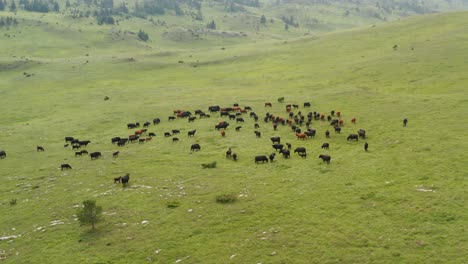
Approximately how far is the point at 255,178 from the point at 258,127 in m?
16.6

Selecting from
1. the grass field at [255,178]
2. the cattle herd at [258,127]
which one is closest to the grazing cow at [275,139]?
the cattle herd at [258,127]

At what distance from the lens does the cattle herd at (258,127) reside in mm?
36188

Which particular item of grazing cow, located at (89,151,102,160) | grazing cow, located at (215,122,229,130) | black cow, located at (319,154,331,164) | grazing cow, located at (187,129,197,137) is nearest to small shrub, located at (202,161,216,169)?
black cow, located at (319,154,331,164)

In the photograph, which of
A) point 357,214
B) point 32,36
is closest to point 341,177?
point 357,214

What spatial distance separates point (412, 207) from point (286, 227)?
6.97 metres

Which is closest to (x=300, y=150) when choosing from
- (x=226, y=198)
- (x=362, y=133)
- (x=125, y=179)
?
(x=362, y=133)

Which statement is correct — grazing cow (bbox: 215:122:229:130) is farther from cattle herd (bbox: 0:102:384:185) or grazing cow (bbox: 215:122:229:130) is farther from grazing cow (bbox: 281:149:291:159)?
grazing cow (bbox: 281:149:291:159)

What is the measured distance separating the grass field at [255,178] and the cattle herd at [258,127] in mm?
698

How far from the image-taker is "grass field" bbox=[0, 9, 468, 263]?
70.1 ft

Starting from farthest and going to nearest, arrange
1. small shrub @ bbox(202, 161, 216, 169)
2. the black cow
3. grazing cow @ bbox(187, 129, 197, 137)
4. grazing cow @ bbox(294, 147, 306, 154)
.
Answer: grazing cow @ bbox(187, 129, 197, 137) → grazing cow @ bbox(294, 147, 306, 154) → small shrub @ bbox(202, 161, 216, 169) → the black cow

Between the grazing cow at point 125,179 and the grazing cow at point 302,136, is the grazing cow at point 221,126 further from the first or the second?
the grazing cow at point 125,179

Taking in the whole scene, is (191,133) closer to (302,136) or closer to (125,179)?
(302,136)

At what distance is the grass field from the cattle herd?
698 millimetres

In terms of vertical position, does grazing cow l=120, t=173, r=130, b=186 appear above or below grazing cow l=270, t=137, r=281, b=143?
below
